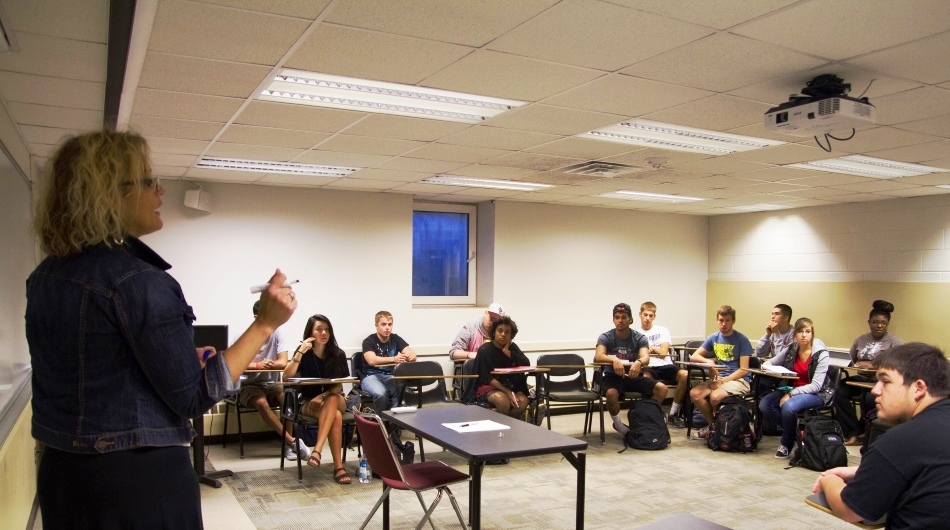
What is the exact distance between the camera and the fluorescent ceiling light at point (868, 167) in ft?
19.7

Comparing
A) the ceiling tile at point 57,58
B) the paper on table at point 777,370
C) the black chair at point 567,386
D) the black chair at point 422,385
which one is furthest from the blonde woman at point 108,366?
the paper on table at point 777,370

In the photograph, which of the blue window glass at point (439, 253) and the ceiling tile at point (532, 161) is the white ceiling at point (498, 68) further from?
the blue window glass at point (439, 253)

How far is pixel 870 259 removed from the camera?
8.47 m

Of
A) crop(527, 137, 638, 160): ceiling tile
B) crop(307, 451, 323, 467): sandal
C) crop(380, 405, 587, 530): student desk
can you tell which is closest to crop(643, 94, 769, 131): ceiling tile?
crop(527, 137, 638, 160): ceiling tile

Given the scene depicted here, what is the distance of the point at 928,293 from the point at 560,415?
422 cm

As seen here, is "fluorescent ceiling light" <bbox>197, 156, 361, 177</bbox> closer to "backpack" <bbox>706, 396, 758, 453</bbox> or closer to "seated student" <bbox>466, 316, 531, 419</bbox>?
"seated student" <bbox>466, 316, 531, 419</bbox>

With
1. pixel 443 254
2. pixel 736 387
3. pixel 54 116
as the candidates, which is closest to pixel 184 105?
pixel 54 116

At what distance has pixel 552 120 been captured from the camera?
4.67 m

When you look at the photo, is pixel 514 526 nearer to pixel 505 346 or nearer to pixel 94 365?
pixel 505 346

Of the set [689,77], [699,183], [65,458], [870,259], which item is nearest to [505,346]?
[699,183]

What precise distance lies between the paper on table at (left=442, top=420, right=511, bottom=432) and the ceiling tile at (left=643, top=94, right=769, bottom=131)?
2.09 metres

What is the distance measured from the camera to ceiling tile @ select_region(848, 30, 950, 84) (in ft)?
10.4

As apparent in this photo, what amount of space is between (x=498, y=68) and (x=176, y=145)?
9.82 feet

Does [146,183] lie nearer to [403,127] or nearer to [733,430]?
[403,127]
